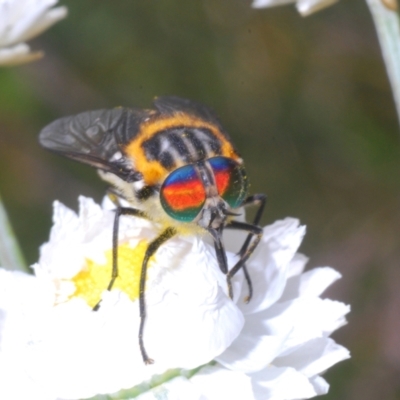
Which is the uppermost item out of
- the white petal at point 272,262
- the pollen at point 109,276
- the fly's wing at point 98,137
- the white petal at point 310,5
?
the white petal at point 310,5

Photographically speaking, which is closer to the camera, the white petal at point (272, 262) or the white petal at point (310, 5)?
the white petal at point (272, 262)

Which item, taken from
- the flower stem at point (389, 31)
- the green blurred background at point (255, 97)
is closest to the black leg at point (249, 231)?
the flower stem at point (389, 31)

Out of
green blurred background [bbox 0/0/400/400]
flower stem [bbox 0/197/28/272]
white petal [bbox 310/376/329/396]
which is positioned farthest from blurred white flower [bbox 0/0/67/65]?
green blurred background [bbox 0/0/400/400]

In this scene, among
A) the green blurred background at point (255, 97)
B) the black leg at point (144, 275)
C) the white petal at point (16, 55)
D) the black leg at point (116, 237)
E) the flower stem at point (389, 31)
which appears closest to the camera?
the black leg at point (144, 275)

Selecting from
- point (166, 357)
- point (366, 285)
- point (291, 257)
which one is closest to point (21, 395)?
point (166, 357)

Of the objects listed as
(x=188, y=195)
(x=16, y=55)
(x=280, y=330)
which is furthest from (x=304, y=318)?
(x=16, y=55)

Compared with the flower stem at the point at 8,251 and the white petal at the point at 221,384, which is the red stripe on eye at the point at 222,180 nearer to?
the white petal at the point at 221,384

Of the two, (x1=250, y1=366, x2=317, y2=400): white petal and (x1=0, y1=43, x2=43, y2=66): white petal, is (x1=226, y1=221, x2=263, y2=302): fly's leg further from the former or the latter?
(x1=0, y1=43, x2=43, y2=66): white petal
